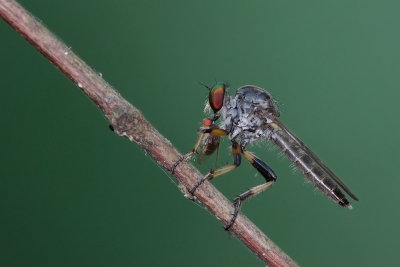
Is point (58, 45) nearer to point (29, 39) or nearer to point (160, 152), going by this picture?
point (29, 39)

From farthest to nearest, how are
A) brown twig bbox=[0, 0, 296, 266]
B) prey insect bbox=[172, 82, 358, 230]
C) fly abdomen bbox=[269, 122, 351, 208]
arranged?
fly abdomen bbox=[269, 122, 351, 208] → prey insect bbox=[172, 82, 358, 230] → brown twig bbox=[0, 0, 296, 266]

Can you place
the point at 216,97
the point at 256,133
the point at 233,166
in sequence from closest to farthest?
1. the point at 233,166
2. the point at 216,97
3. the point at 256,133

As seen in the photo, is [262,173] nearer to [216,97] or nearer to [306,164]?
[306,164]

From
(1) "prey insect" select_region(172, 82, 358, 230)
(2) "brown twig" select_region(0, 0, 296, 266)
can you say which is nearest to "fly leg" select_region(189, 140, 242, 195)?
(1) "prey insect" select_region(172, 82, 358, 230)

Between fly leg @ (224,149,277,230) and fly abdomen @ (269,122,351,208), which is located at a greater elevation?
fly abdomen @ (269,122,351,208)

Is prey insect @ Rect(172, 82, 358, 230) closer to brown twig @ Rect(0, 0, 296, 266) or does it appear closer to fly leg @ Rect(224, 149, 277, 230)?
fly leg @ Rect(224, 149, 277, 230)

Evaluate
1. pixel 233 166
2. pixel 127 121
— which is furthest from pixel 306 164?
pixel 127 121
